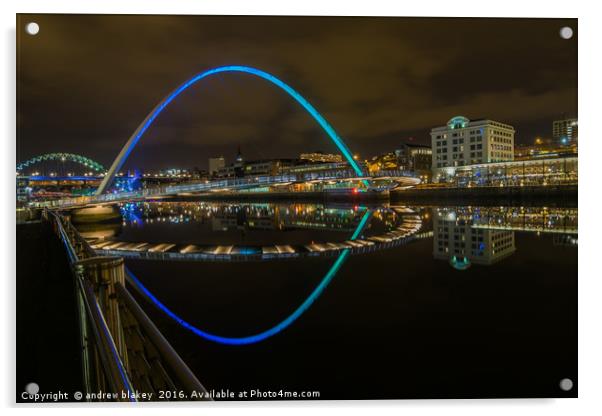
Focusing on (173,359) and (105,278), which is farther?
(105,278)

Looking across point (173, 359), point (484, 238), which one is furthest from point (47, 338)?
point (484, 238)

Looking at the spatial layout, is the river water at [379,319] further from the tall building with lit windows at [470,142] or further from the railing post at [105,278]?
the tall building with lit windows at [470,142]

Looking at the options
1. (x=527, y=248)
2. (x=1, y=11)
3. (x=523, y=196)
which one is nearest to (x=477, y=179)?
(x=523, y=196)

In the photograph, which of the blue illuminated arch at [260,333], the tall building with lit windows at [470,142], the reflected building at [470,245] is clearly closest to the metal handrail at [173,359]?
the blue illuminated arch at [260,333]

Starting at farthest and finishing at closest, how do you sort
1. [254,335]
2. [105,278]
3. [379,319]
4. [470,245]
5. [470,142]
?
[470,142], [470,245], [379,319], [254,335], [105,278]

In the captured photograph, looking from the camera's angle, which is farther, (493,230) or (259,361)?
(493,230)

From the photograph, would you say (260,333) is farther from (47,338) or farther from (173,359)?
(173,359)
